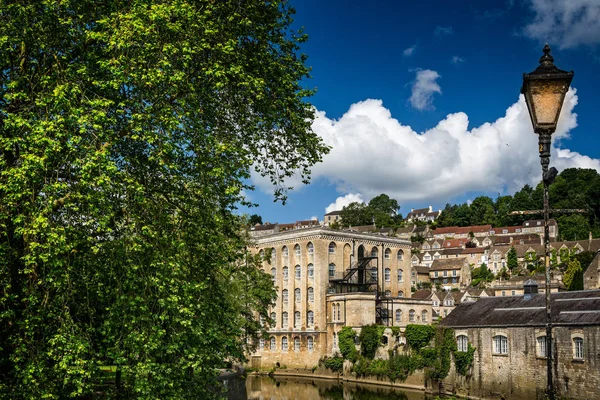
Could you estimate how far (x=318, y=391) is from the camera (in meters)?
44.0

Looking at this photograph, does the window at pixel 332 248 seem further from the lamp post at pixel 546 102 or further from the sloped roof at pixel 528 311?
the lamp post at pixel 546 102

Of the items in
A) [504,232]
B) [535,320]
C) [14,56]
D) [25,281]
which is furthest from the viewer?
[504,232]

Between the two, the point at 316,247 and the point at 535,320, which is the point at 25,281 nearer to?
the point at 535,320

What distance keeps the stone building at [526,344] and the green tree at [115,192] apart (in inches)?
937

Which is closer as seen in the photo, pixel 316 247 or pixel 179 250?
pixel 179 250

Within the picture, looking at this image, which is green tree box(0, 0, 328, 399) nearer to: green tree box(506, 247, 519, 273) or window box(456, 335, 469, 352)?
window box(456, 335, 469, 352)

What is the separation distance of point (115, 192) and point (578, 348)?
27.8 metres

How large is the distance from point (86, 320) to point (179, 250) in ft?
8.36

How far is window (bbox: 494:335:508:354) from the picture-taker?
1433 inches

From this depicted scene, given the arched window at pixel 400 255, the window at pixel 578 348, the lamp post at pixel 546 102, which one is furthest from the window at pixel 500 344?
the lamp post at pixel 546 102

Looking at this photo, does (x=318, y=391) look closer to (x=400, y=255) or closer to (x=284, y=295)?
(x=284, y=295)

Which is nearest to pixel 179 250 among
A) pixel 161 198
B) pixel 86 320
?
pixel 161 198

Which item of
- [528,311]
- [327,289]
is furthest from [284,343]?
[528,311]

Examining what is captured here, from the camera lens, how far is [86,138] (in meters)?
12.2
